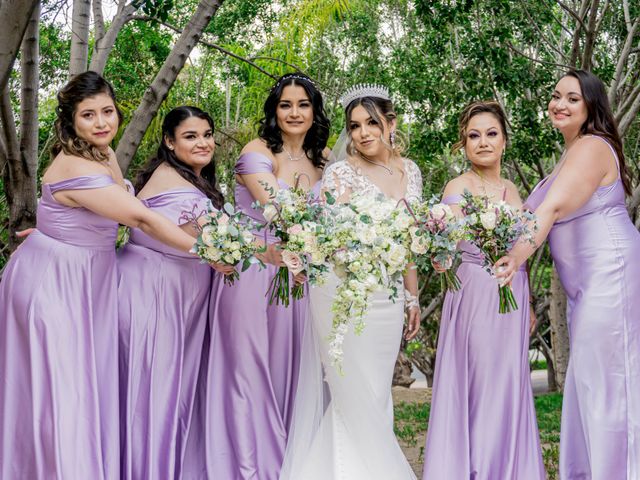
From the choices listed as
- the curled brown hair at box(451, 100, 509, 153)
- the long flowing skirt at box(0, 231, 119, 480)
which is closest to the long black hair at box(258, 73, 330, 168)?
the curled brown hair at box(451, 100, 509, 153)

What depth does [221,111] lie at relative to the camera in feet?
69.1

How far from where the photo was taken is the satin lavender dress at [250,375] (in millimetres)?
5707

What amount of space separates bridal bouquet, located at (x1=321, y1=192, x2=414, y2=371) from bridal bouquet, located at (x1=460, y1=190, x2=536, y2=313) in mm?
409

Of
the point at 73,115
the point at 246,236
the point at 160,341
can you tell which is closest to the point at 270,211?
the point at 246,236

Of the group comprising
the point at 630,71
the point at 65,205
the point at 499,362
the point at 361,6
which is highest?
the point at 361,6

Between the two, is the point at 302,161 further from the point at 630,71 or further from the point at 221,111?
the point at 221,111

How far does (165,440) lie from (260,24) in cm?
1620

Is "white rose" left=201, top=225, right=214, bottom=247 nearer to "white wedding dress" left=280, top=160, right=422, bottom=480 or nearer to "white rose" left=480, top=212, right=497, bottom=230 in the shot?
"white wedding dress" left=280, top=160, right=422, bottom=480

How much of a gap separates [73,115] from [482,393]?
3.19m

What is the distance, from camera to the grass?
302 inches

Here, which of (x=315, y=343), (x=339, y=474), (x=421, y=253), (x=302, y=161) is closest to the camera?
(x=421, y=253)

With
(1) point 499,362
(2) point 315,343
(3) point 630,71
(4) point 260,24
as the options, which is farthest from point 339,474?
(4) point 260,24

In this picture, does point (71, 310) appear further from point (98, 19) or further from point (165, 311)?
point (98, 19)

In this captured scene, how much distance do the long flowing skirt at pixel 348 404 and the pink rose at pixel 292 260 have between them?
0.70 m
